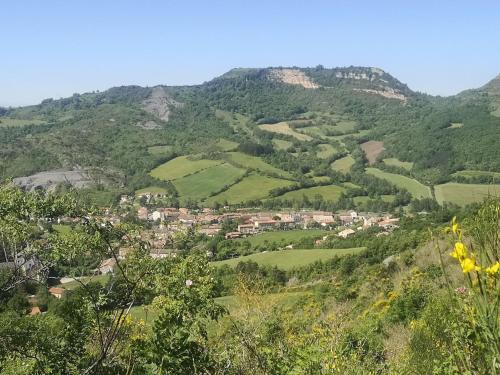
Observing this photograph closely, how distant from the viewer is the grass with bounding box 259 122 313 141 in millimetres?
108812

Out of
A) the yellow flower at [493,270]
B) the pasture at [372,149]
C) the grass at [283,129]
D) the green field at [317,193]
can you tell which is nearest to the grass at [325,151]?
the pasture at [372,149]

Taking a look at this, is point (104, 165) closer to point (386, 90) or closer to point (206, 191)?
point (206, 191)

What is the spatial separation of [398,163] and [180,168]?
38299 millimetres

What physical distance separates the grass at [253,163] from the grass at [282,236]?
2524 cm

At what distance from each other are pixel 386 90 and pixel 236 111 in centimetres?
6477

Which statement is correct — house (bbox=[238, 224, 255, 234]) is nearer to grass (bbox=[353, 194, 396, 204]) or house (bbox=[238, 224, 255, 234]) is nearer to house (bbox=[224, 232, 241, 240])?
house (bbox=[224, 232, 241, 240])

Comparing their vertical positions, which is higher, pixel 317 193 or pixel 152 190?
pixel 152 190

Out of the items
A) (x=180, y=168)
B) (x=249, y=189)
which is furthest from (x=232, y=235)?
(x=180, y=168)

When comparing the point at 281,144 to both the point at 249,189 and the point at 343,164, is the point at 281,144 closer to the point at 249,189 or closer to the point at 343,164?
the point at 343,164

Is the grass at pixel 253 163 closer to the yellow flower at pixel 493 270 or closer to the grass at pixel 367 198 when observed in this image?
the grass at pixel 367 198

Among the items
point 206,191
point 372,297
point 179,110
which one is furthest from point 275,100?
point 372,297

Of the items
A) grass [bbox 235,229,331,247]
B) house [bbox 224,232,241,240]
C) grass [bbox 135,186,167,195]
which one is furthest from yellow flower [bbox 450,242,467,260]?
grass [bbox 135,186,167,195]

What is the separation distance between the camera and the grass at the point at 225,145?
299ft

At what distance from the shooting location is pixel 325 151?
311 ft
